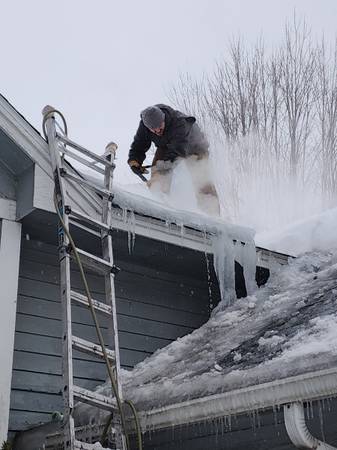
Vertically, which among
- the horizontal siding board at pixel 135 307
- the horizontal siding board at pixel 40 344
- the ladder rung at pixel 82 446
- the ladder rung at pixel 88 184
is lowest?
the ladder rung at pixel 82 446

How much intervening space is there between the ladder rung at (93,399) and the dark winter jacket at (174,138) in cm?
283

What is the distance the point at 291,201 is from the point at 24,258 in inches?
399

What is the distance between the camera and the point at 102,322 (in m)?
5.54

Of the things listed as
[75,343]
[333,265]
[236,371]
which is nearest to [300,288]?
[333,265]

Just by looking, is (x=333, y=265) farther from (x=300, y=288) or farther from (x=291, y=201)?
(x=291, y=201)

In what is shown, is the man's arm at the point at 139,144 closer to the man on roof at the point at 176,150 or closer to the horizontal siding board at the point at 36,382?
the man on roof at the point at 176,150

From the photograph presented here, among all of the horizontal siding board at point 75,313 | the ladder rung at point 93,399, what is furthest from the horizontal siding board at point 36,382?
the ladder rung at point 93,399

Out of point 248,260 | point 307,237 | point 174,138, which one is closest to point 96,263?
point 248,260

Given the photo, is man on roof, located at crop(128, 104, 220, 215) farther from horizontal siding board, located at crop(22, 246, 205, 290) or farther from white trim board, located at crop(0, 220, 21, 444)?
white trim board, located at crop(0, 220, 21, 444)

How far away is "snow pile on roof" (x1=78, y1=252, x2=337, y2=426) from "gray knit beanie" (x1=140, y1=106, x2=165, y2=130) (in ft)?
5.72

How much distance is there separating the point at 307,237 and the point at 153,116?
5.94 feet

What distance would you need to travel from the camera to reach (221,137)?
15.2 metres

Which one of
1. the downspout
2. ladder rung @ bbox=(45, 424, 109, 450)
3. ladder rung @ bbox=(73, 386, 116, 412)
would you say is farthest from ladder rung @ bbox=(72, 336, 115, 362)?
the downspout

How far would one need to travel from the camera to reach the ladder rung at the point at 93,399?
12.1ft
